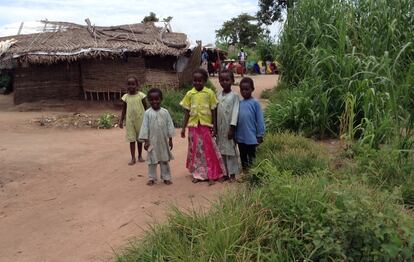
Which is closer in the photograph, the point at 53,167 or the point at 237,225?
the point at 237,225

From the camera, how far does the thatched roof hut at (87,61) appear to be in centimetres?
1228

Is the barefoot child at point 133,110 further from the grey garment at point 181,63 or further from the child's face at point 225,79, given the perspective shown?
the grey garment at point 181,63

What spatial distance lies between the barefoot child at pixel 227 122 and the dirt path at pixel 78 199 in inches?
12.1

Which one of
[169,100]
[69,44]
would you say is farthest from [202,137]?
[69,44]

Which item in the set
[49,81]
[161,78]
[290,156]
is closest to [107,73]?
[161,78]

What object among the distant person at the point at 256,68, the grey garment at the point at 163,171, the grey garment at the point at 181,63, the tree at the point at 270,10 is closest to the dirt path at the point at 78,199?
the grey garment at the point at 163,171

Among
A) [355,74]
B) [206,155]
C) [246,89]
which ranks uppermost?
[355,74]

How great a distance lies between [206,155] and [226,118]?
1.61ft

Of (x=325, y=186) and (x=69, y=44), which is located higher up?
(x=69, y=44)

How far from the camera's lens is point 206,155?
5.07 meters

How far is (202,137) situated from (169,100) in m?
6.54

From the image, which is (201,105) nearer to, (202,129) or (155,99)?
(202,129)

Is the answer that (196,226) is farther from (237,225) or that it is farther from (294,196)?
(294,196)

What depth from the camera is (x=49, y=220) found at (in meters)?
4.26
